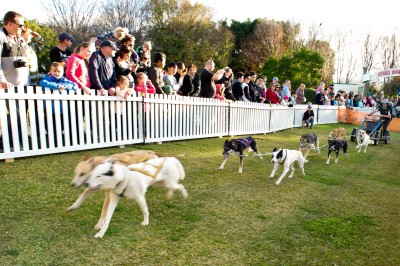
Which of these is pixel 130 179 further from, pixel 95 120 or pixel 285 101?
pixel 285 101

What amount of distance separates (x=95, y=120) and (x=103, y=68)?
124 centimetres

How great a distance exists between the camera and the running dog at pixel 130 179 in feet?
8.37

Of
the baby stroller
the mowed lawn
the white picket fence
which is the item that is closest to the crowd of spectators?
the white picket fence

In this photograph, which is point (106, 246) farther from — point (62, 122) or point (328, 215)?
point (62, 122)

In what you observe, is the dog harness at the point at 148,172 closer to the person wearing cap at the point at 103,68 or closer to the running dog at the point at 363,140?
the person wearing cap at the point at 103,68

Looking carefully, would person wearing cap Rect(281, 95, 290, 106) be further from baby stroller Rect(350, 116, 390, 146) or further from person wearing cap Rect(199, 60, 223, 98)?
person wearing cap Rect(199, 60, 223, 98)

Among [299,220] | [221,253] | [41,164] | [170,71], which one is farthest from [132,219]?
[170,71]

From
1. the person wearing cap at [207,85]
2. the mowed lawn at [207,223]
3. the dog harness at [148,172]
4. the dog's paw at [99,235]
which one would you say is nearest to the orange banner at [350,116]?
the person wearing cap at [207,85]

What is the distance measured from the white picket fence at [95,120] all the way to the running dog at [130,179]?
10.4 feet

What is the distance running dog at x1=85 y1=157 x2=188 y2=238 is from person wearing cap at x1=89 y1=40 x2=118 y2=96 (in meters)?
3.68

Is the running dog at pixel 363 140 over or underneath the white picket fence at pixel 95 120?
underneath

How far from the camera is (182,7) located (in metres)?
38.0

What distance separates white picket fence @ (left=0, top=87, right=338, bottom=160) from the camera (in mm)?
5074

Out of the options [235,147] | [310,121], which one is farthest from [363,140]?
[310,121]
